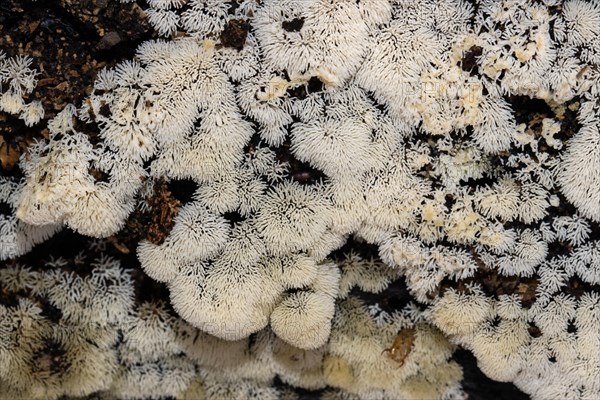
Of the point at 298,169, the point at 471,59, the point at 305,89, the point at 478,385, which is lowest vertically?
the point at 478,385

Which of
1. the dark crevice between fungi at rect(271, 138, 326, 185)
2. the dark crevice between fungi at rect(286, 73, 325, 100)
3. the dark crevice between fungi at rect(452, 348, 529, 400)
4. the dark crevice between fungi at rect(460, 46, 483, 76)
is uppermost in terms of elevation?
the dark crevice between fungi at rect(460, 46, 483, 76)

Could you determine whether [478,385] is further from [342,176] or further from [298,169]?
[298,169]

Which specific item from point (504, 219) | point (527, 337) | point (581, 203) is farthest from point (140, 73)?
point (527, 337)

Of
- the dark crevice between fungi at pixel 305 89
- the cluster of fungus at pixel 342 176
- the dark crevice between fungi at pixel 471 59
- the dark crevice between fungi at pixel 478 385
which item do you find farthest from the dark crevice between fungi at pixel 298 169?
the dark crevice between fungi at pixel 478 385

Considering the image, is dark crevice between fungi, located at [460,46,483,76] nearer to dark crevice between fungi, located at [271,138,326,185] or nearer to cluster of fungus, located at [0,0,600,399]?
cluster of fungus, located at [0,0,600,399]

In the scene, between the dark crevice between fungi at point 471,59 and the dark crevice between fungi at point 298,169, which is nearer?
the dark crevice between fungi at point 471,59

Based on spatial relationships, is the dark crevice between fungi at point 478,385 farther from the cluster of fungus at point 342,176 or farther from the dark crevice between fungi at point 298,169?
the dark crevice between fungi at point 298,169

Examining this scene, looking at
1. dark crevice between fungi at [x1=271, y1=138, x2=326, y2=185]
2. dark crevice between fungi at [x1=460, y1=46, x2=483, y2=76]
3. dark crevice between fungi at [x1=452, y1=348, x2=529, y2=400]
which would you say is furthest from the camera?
dark crevice between fungi at [x1=452, y1=348, x2=529, y2=400]

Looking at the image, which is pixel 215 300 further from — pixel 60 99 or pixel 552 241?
pixel 552 241

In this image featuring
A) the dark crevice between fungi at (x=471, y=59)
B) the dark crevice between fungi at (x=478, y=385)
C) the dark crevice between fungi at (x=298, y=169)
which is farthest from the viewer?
the dark crevice between fungi at (x=478, y=385)

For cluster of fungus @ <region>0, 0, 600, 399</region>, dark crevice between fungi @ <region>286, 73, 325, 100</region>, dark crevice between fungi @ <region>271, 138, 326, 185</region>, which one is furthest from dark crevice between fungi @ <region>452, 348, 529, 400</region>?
dark crevice between fungi @ <region>286, 73, 325, 100</region>

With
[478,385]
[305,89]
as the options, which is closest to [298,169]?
[305,89]

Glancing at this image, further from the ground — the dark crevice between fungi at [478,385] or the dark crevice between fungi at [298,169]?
Result: the dark crevice between fungi at [298,169]
